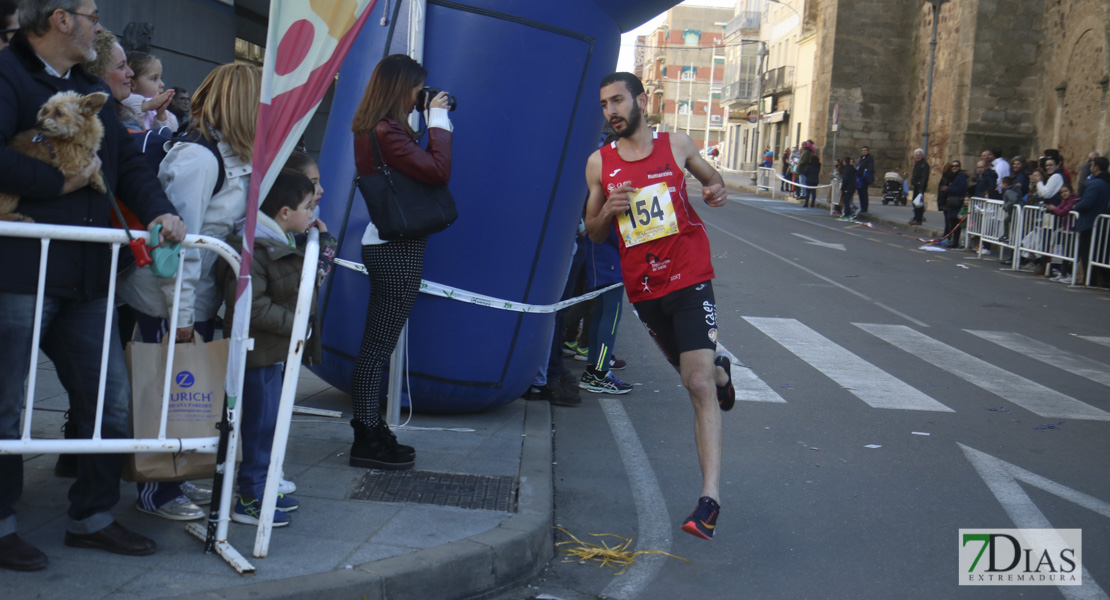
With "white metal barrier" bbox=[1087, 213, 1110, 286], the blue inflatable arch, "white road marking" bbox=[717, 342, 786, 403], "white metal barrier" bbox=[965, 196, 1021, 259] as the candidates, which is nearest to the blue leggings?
"white road marking" bbox=[717, 342, 786, 403]

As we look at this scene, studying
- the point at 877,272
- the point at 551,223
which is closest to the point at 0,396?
the point at 551,223

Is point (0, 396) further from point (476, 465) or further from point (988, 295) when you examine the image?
point (988, 295)

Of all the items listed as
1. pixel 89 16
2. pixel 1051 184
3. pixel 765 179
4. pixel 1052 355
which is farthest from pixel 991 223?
pixel 765 179

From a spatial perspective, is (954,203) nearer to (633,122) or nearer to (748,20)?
(633,122)

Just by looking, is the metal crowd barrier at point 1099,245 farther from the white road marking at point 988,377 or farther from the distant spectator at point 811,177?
the distant spectator at point 811,177

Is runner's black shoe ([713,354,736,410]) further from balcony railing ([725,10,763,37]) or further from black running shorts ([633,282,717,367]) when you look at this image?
balcony railing ([725,10,763,37])

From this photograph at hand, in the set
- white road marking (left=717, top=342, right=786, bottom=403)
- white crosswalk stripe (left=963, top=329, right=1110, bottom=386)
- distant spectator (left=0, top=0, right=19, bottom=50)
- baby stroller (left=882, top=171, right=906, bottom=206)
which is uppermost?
baby stroller (left=882, top=171, right=906, bottom=206)

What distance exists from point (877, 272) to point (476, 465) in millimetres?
11312

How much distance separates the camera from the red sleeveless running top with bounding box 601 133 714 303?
14.9ft

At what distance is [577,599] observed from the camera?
3682 mm

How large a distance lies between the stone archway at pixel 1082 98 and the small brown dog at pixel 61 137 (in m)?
23.9

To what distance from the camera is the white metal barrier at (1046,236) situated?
14.7 metres

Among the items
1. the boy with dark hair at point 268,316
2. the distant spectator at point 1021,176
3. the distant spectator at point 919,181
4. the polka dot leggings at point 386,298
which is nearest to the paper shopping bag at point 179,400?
the boy with dark hair at point 268,316

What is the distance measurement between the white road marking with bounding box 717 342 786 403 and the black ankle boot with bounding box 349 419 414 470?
275cm
